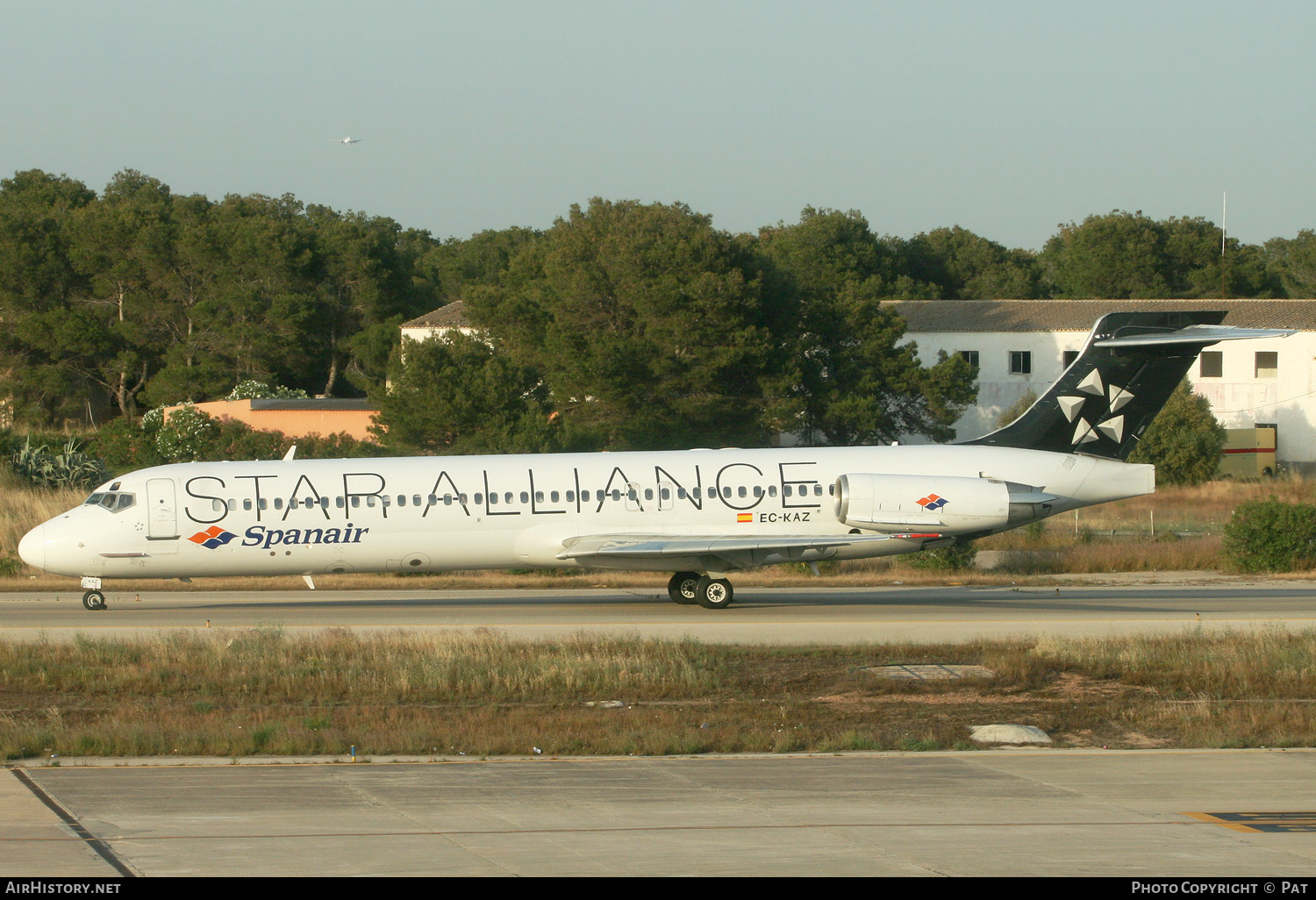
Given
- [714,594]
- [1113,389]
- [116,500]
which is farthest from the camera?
[1113,389]

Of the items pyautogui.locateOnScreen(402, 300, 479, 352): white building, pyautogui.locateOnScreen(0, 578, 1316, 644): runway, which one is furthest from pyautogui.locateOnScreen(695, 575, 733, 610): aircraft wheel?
pyautogui.locateOnScreen(402, 300, 479, 352): white building

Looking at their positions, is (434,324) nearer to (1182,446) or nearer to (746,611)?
(1182,446)

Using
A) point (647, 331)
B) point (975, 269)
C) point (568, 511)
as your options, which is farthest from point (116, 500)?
point (975, 269)

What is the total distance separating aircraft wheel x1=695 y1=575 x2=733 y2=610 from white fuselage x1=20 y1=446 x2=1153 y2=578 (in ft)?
2.79

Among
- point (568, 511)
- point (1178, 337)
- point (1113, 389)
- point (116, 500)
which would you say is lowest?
point (568, 511)

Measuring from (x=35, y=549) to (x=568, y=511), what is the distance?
31.0 feet

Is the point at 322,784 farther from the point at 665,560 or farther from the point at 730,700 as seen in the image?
the point at 665,560

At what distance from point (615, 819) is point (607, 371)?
41738mm

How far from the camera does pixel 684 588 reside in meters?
26.2

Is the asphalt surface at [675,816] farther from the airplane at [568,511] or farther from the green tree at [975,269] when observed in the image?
the green tree at [975,269]

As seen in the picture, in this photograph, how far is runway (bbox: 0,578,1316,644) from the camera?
21891 mm

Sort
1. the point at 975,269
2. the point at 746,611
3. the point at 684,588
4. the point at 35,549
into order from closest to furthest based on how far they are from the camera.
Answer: the point at 35,549, the point at 746,611, the point at 684,588, the point at 975,269
